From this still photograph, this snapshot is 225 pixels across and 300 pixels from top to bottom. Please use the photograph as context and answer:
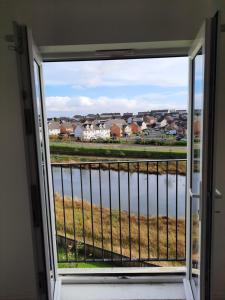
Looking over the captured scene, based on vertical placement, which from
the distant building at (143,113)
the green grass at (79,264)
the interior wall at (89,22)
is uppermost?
the interior wall at (89,22)

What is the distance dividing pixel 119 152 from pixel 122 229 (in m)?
0.89

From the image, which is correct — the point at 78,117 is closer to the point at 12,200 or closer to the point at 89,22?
the point at 89,22

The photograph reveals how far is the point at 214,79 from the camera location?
1275 mm

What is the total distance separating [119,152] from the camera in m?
2.30

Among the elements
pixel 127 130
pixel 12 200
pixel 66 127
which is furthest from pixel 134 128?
pixel 12 200

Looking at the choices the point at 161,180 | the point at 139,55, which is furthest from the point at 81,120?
the point at 161,180

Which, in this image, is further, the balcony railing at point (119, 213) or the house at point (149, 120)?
the balcony railing at point (119, 213)

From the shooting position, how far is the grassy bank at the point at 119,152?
7.45 ft

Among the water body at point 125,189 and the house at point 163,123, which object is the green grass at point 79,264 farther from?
the house at point 163,123

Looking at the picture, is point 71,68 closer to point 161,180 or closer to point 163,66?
point 163,66

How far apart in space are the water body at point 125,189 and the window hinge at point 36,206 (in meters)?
1.06

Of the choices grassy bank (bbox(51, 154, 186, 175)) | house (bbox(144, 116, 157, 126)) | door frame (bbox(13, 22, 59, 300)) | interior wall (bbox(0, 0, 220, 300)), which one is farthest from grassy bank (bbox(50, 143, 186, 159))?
door frame (bbox(13, 22, 59, 300))

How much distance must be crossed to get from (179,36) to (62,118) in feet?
3.62

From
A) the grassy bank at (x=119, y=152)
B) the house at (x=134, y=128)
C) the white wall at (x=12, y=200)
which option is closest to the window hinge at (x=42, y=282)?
the white wall at (x=12, y=200)
